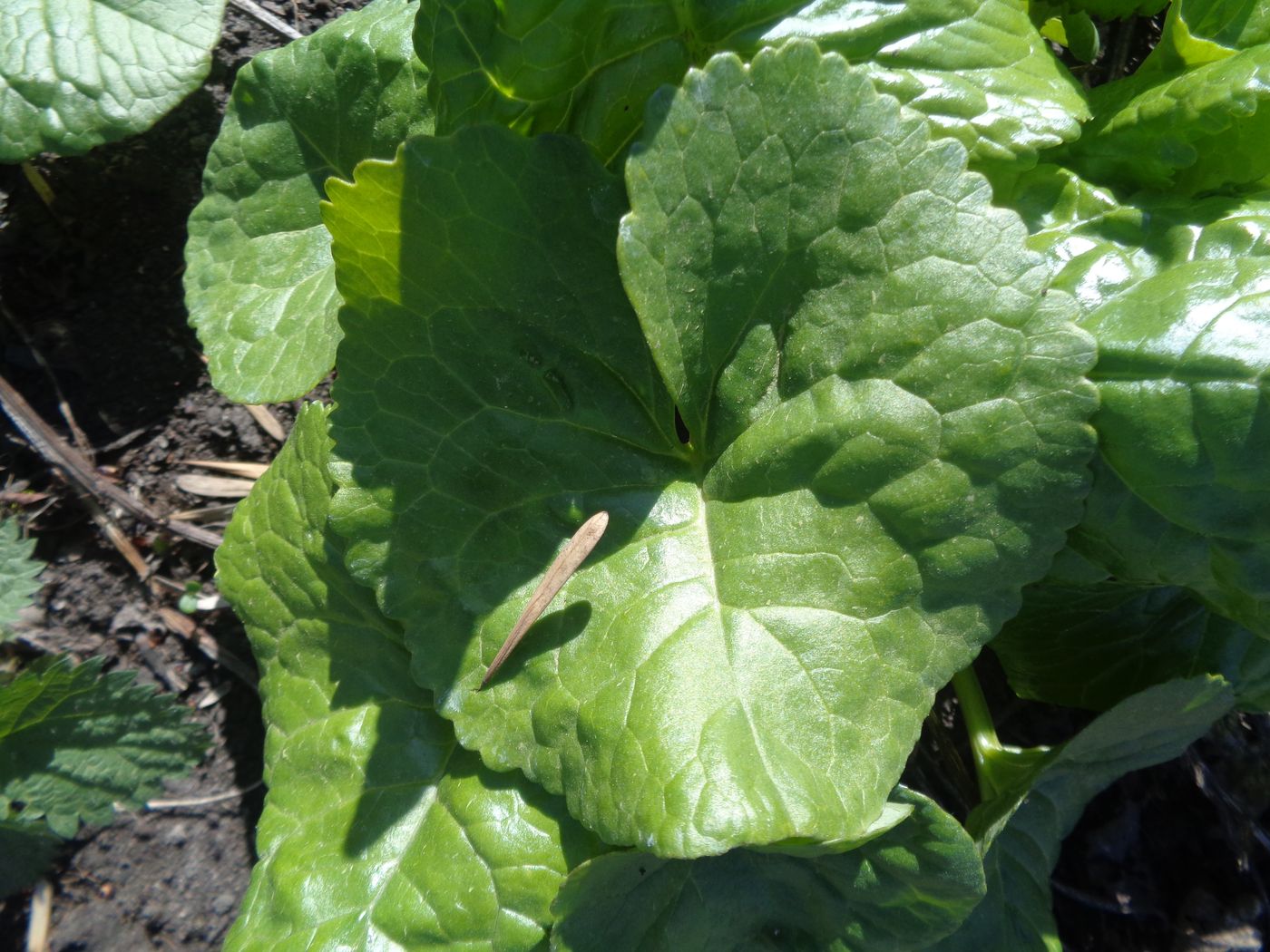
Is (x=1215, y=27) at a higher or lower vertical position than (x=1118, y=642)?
higher

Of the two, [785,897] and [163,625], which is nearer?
Answer: [785,897]

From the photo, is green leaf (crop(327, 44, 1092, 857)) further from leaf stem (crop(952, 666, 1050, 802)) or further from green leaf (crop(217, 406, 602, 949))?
leaf stem (crop(952, 666, 1050, 802))

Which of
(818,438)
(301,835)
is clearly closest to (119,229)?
(301,835)

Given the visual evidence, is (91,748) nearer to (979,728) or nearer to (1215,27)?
(979,728)

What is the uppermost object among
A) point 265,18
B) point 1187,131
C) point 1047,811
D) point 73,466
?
point 265,18

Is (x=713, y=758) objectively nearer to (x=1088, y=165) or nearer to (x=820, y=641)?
(x=820, y=641)

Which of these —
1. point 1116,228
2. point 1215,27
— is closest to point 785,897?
point 1116,228

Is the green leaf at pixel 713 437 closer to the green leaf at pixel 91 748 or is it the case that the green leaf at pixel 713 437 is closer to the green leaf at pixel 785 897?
the green leaf at pixel 785 897

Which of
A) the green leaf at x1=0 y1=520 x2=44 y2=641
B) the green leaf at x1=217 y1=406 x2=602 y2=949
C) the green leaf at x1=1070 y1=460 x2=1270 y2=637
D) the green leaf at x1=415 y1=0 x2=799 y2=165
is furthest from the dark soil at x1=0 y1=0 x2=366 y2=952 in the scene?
the green leaf at x1=1070 y1=460 x2=1270 y2=637
